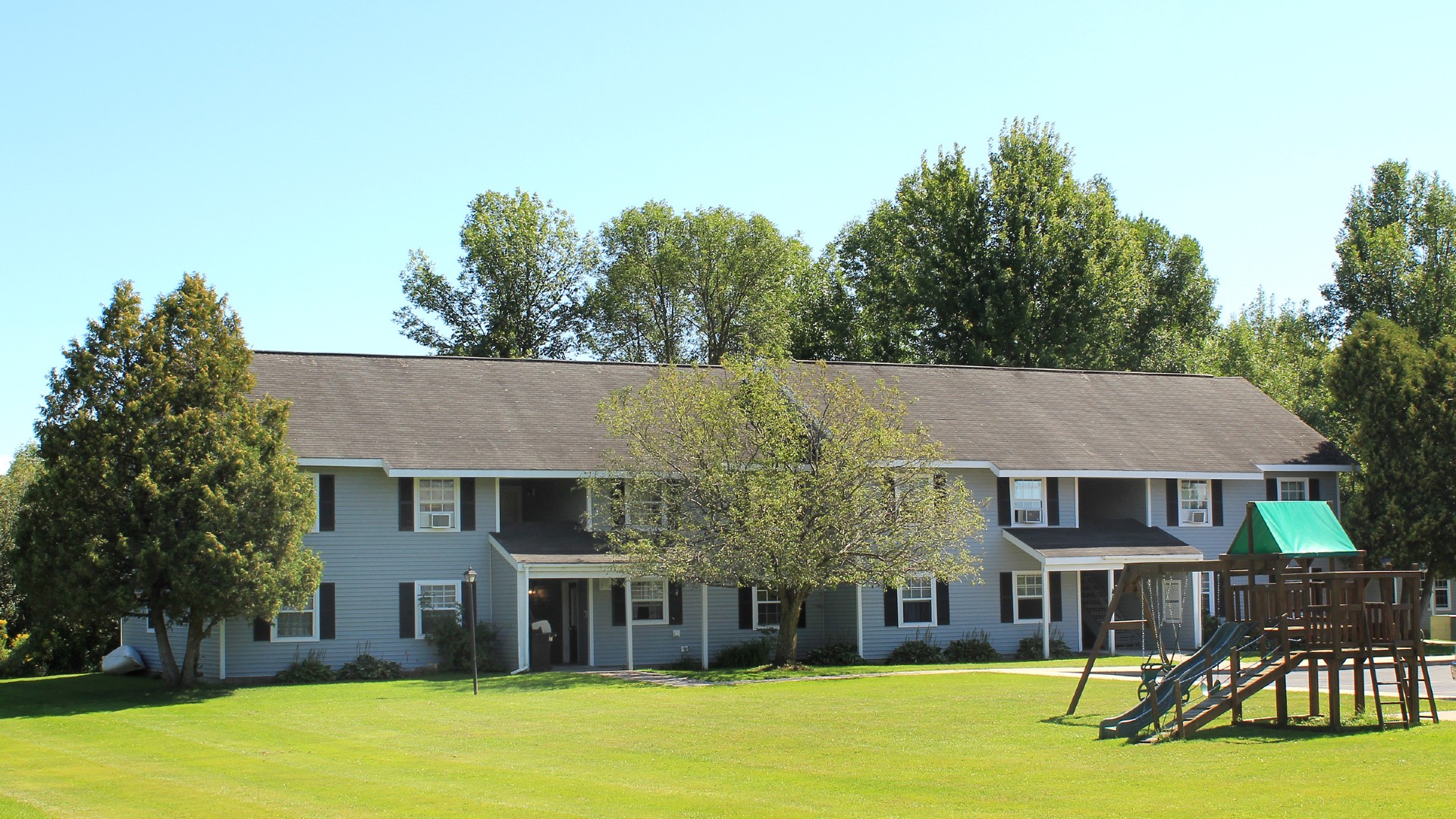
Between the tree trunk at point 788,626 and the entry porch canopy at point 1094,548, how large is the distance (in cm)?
637

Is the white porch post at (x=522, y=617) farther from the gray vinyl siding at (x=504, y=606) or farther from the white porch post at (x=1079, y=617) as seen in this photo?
the white porch post at (x=1079, y=617)

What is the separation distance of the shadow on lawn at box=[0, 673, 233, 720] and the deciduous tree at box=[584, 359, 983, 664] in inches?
348

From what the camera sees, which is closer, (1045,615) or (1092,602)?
(1045,615)

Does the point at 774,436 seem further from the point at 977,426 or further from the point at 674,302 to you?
the point at 674,302

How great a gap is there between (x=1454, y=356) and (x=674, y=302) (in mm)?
34429

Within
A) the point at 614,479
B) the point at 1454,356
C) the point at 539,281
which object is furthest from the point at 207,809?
the point at 539,281

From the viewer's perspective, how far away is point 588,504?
31.3 m

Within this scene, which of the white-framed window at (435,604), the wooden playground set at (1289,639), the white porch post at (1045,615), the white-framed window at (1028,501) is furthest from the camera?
the white-framed window at (1028,501)

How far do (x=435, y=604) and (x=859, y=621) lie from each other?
9659 millimetres

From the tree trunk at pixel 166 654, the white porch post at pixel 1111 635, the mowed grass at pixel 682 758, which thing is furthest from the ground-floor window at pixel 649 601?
the white porch post at pixel 1111 635

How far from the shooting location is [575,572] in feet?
96.4

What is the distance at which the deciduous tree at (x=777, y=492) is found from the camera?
1117 inches

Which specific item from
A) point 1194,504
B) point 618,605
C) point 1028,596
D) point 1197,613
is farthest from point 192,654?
point 1194,504

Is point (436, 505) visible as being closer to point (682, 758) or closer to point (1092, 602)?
point (682, 758)
